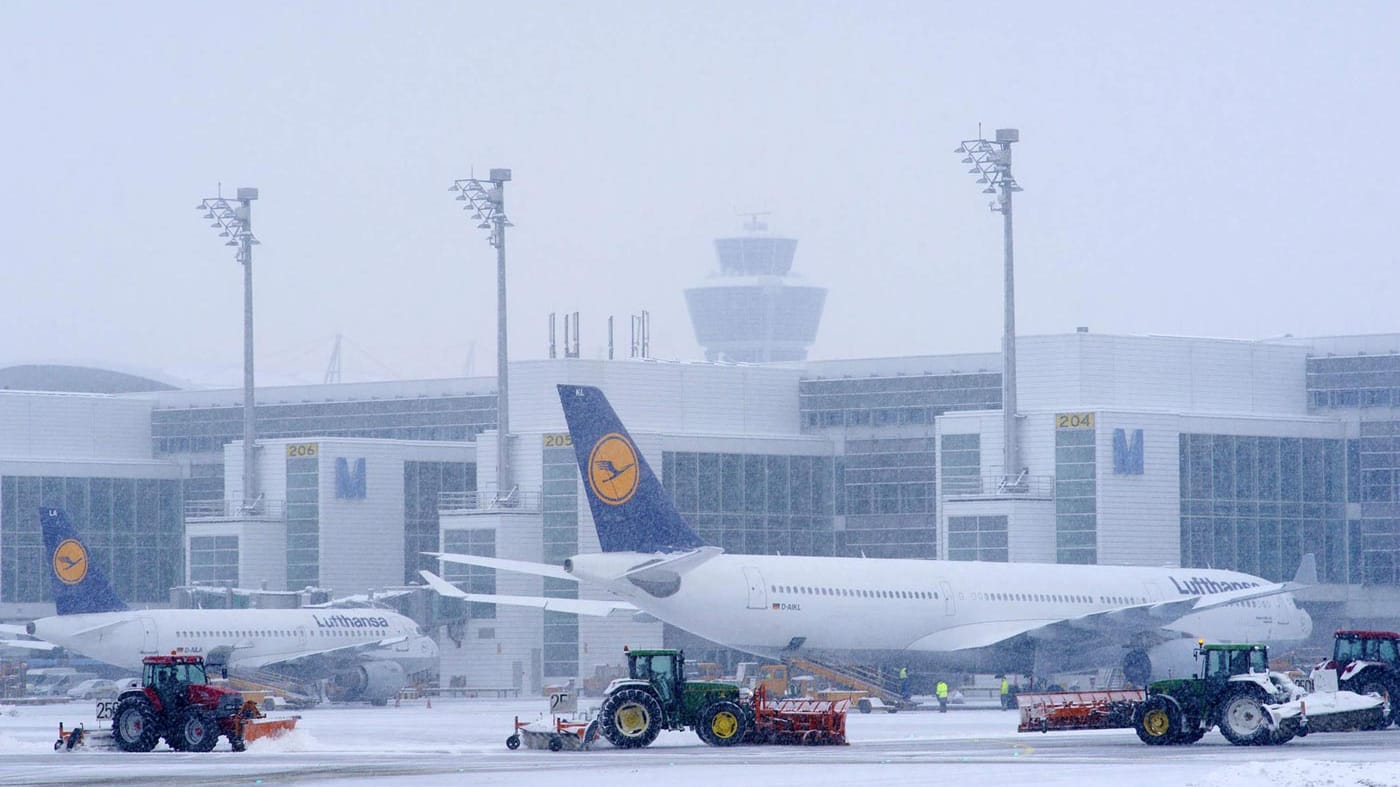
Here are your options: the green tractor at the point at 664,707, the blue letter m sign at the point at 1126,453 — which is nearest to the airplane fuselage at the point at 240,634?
the blue letter m sign at the point at 1126,453

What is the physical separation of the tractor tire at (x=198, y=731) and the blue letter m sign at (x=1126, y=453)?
46.0 meters

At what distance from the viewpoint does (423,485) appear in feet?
312

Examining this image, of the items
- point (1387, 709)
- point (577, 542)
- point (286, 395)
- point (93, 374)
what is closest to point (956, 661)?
point (1387, 709)

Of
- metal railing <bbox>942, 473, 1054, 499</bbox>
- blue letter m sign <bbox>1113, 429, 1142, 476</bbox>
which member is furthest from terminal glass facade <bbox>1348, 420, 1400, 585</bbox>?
metal railing <bbox>942, 473, 1054, 499</bbox>

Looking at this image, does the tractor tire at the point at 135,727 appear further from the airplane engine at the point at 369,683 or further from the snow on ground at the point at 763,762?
the airplane engine at the point at 369,683

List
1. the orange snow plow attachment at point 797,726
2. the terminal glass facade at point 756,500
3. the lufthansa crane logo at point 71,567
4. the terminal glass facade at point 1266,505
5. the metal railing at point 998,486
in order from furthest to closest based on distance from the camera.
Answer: the terminal glass facade at point 756,500
the terminal glass facade at point 1266,505
the metal railing at point 998,486
the lufthansa crane logo at point 71,567
the orange snow plow attachment at point 797,726

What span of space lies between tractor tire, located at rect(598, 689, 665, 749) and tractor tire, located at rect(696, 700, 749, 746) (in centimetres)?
97

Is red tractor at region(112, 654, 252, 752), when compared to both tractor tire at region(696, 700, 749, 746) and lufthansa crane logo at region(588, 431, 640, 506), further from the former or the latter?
lufthansa crane logo at region(588, 431, 640, 506)

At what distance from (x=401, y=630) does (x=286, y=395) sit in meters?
34.9

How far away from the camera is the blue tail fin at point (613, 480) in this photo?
163 ft

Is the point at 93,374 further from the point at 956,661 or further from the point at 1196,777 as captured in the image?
the point at 1196,777

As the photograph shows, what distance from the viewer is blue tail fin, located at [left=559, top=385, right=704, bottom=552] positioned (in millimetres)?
49625

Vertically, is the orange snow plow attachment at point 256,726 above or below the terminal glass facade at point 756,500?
below

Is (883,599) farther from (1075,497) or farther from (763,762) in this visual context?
(1075,497)
